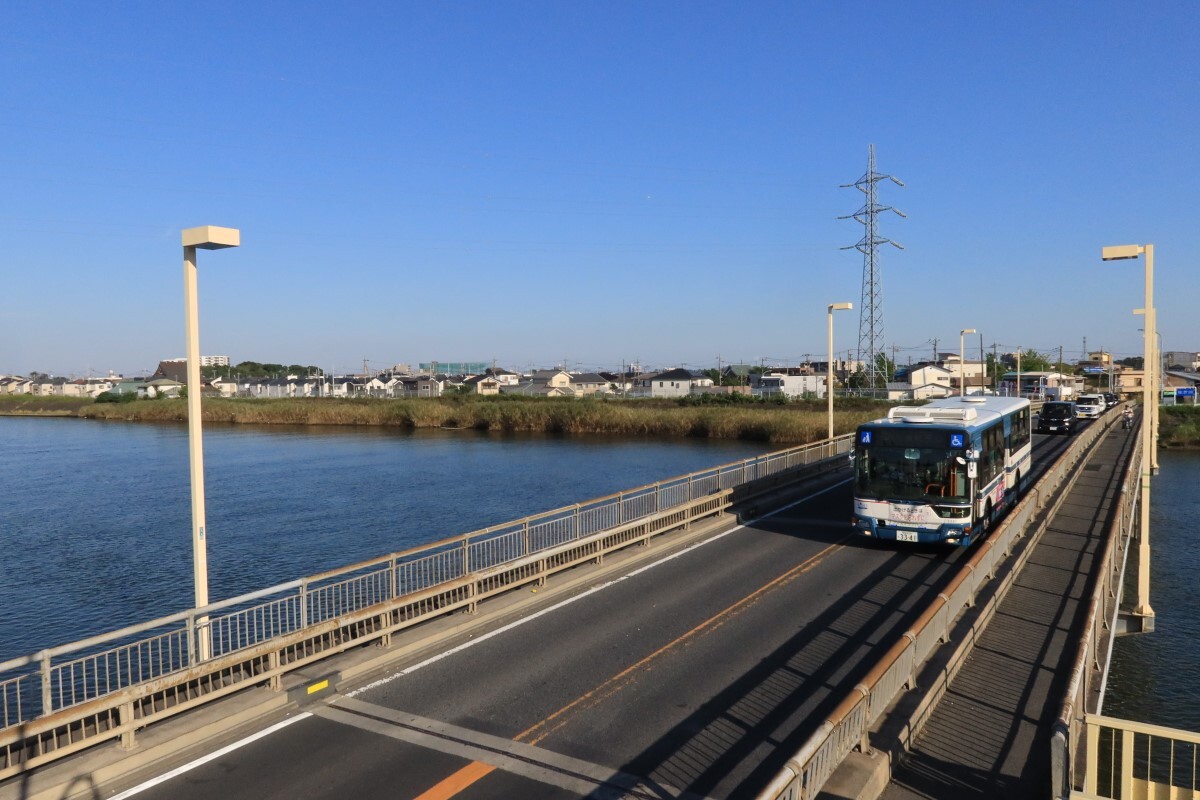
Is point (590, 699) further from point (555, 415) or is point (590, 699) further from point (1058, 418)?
point (555, 415)

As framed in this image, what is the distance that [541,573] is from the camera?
1452 centimetres

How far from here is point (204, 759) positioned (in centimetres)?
832

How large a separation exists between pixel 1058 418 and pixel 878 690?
154 feet

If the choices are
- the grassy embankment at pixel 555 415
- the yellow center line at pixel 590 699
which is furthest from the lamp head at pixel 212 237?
the grassy embankment at pixel 555 415

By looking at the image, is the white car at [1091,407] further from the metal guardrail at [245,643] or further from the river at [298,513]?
the metal guardrail at [245,643]

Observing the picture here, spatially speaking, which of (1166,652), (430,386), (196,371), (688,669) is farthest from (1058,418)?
(430,386)

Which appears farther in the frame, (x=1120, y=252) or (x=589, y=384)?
(x=589, y=384)

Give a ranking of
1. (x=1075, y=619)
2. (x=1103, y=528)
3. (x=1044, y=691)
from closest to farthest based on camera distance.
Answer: (x=1044, y=691) → (x=1075, y=619) → (x=1103, y=528)

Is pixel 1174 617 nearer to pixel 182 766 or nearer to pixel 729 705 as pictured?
pixel 729 705

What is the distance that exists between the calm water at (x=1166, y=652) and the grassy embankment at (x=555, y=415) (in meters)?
31.5

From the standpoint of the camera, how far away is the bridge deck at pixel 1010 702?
25.2ft

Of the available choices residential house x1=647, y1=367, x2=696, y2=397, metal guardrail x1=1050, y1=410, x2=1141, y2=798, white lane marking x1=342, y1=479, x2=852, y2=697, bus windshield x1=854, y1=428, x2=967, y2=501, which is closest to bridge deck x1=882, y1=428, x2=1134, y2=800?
metal guardrail x1=1050, y1=410, x2=1141, y2=798

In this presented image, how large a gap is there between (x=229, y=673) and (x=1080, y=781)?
9.13 m

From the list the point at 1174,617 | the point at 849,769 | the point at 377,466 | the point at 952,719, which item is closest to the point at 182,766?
the point at 849,769
